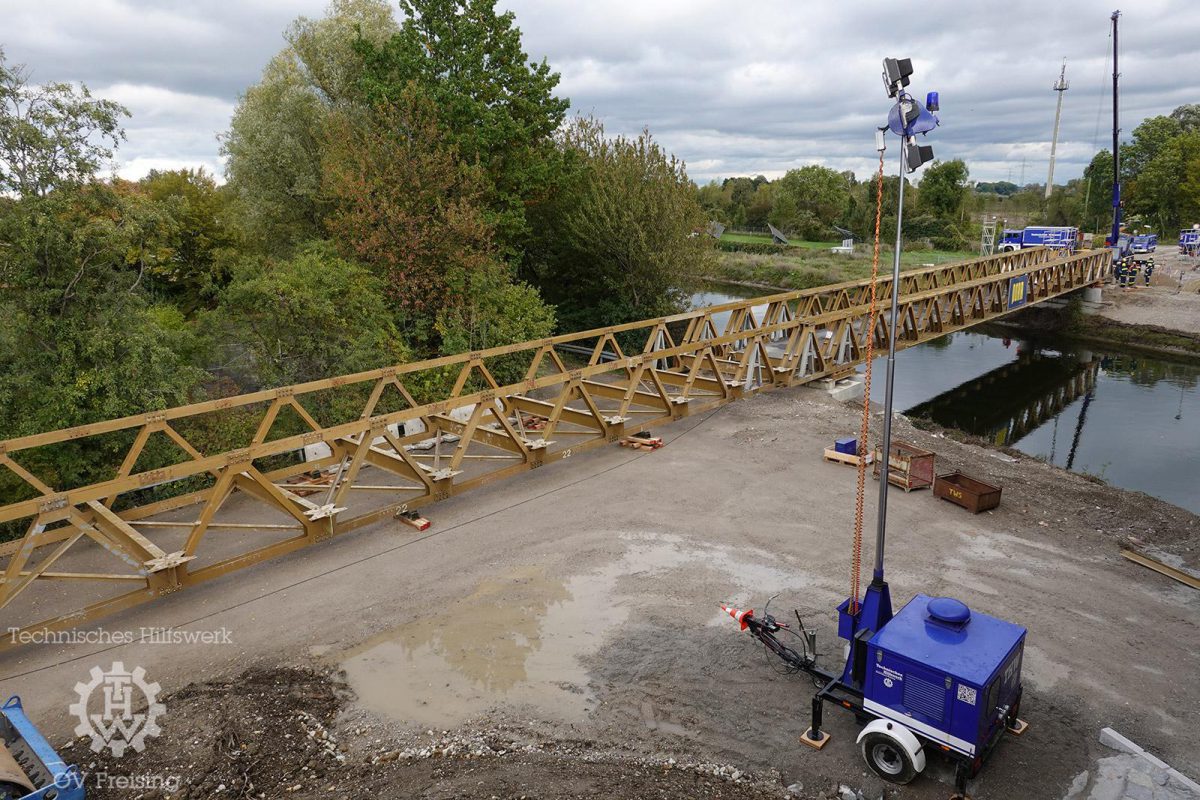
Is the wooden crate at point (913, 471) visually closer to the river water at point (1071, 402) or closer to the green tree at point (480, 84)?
the river water at point (1071, 402)

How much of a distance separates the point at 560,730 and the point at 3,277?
12363 millimetres

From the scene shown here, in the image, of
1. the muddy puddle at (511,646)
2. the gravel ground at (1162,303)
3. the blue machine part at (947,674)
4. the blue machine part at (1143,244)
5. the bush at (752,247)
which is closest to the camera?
the blue machine part at (947,674)

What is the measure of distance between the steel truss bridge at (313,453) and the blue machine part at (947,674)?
679 cm

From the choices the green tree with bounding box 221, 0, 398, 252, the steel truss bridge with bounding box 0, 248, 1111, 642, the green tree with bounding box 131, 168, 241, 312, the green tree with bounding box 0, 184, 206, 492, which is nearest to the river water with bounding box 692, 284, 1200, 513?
the steel truss bridge with bounding box 0, 248, 1111, 642

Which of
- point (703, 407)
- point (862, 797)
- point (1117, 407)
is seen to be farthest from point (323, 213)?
point (1117, 407)

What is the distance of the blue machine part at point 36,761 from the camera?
18.5ft

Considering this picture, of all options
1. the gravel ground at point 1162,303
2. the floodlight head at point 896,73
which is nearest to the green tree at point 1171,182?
the gravel ground at point 1162,303

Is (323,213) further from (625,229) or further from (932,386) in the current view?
(932,386)

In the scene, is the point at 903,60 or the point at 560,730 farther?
the point at 560,730

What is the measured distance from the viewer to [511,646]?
8227mm

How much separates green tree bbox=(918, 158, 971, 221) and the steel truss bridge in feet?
181

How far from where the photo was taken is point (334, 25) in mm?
28875

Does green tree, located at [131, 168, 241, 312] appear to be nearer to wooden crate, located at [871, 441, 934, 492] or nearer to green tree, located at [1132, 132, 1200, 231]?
wooden crate, located at [871, 441, 934, 492]

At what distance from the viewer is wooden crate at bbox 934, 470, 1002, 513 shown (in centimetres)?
1184
